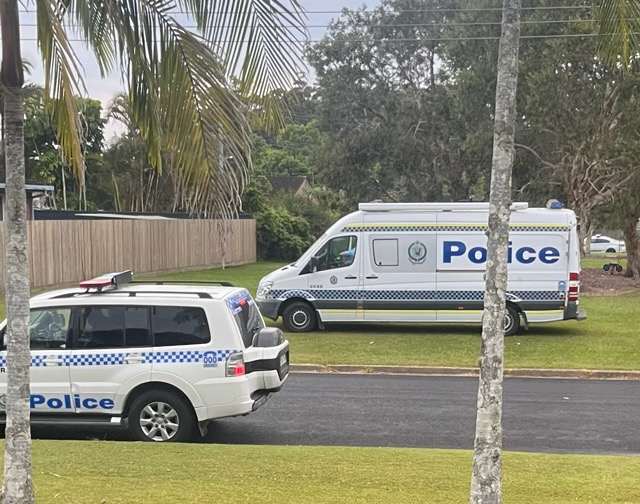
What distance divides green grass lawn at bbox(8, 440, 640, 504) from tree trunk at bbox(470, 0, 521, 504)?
1.46 meters

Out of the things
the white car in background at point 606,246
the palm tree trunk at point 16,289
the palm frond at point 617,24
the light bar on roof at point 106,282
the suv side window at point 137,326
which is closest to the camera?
the palm tree trunk at point 16,289

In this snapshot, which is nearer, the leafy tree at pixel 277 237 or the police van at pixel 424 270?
the police van at pixel 424 270

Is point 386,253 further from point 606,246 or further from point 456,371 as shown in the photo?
point 606,246

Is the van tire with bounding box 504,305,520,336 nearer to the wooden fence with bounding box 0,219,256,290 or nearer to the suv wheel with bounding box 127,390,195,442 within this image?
the wooden fence with bounding box 0,219,256,290

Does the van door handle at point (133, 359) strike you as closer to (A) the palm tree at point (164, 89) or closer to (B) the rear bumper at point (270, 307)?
(A) the palm tree at point (164, 89)

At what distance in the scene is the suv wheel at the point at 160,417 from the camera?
25.3ft

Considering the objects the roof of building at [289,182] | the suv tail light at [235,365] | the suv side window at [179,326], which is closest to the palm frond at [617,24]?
the suv tail light at [235,365]

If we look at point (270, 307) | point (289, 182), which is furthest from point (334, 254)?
point (289, 182)

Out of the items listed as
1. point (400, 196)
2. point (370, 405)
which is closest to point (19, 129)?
point (370, 405)

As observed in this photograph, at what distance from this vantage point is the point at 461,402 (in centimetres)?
1029

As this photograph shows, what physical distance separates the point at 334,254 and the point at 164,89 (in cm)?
1160

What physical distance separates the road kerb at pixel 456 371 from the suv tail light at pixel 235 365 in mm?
5077

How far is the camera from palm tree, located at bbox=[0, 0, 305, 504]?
4.43 metres

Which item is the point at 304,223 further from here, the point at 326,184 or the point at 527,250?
the point at 527,250
